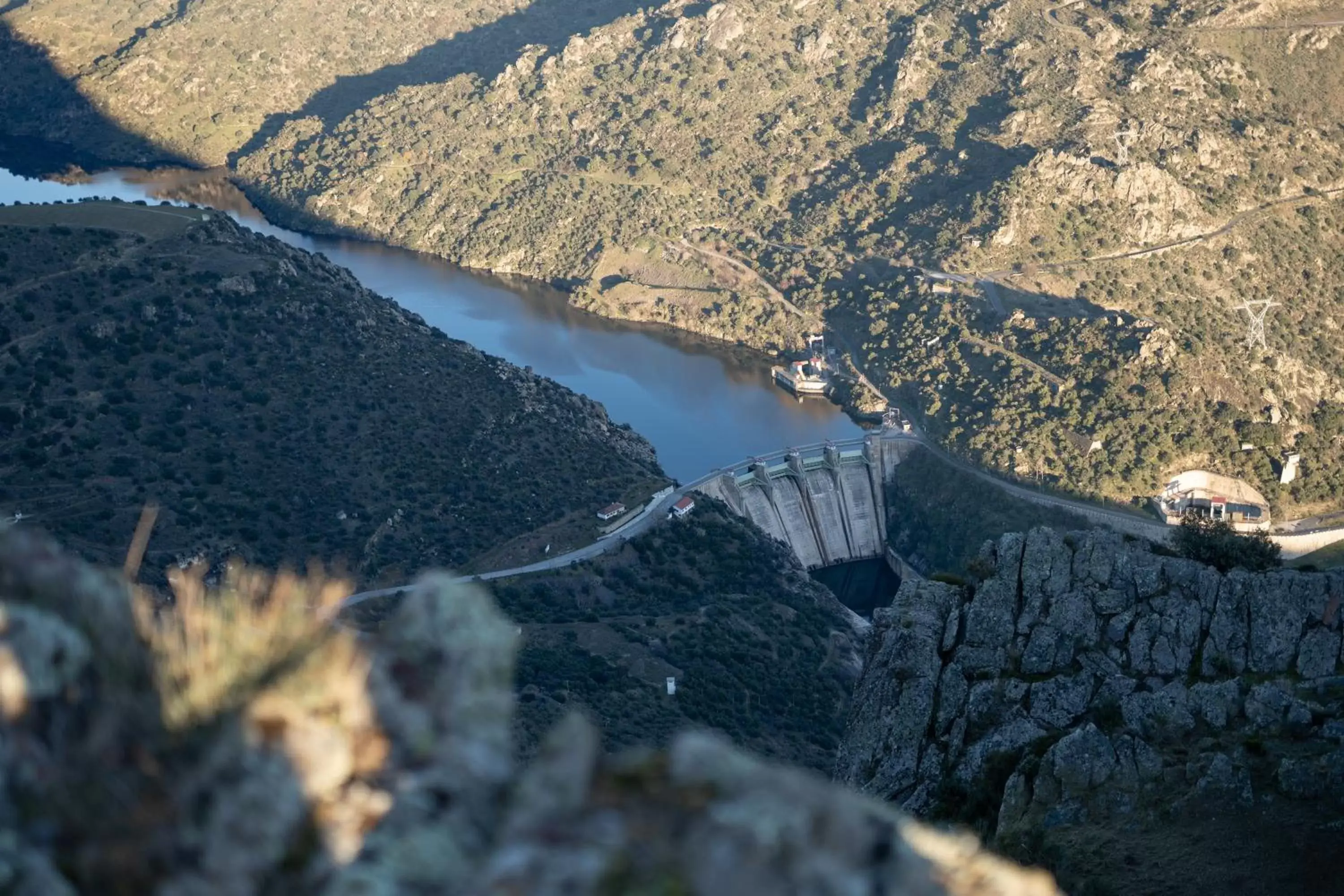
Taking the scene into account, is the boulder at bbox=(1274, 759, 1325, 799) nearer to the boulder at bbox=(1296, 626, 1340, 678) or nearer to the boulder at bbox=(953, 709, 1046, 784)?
the boulder at bbox=(953, 709, 1046, 784)

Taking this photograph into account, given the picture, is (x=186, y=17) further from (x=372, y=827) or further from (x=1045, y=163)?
(x=372, y=827)

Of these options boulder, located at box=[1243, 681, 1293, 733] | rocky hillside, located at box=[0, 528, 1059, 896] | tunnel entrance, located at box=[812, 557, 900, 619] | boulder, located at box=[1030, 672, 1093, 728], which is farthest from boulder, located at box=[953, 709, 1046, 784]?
tunnel entrance, located at box=[812, 557, 900, 619]

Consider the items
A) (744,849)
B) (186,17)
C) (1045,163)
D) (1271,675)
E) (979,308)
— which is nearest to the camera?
(744,849)

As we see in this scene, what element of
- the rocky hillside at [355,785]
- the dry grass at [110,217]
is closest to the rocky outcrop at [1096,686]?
the rocky hillside at [355,785]

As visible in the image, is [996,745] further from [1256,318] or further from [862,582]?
[1256,318]

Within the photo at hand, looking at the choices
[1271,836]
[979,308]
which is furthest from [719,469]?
[1271,836]

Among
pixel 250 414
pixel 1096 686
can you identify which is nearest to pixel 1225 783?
pixel 1096 686

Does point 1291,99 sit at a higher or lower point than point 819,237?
higher

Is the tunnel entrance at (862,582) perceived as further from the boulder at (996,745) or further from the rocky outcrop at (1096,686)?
the boulder at (996,745)
